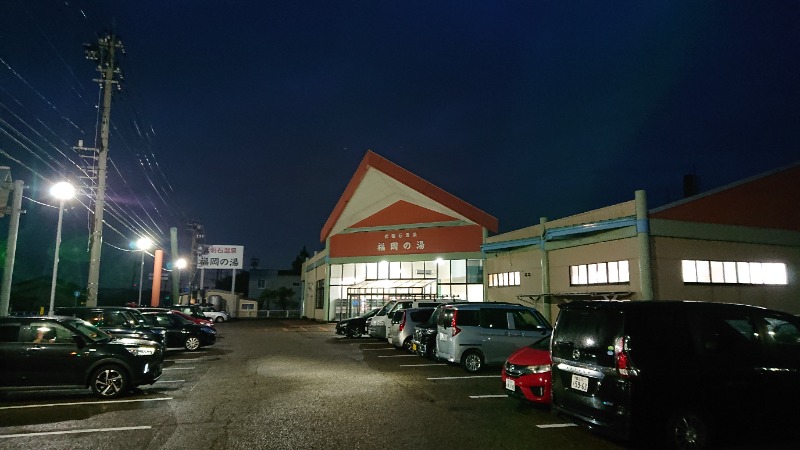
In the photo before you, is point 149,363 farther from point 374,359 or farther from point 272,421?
point 374,359

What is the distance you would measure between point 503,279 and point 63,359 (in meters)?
20.8

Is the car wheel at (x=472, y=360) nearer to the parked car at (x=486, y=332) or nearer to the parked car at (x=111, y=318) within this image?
the parked car at (x=486, y=332)

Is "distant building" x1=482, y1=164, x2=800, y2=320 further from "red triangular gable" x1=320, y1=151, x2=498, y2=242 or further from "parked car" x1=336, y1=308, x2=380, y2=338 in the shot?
"red triangular gable" x1=320, y1=151, x2=498, y2=242

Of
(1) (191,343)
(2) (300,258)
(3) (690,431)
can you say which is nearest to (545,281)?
(1) (191,343)

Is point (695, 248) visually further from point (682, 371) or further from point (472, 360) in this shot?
point (682, 371)

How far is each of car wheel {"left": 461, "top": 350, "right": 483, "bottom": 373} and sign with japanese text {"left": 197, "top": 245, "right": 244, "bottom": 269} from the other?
54099mm

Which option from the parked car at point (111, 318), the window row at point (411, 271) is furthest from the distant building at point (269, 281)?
the parked car at point (111, 318)

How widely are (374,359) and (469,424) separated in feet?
26.2

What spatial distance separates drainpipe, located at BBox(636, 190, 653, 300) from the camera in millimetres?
16875

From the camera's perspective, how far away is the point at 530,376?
7664 millimetres

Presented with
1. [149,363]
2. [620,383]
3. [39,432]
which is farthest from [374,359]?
[620,383]

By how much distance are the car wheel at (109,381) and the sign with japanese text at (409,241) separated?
924 inches

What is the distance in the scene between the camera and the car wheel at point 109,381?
911 centimetres

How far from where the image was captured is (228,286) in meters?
98.2
